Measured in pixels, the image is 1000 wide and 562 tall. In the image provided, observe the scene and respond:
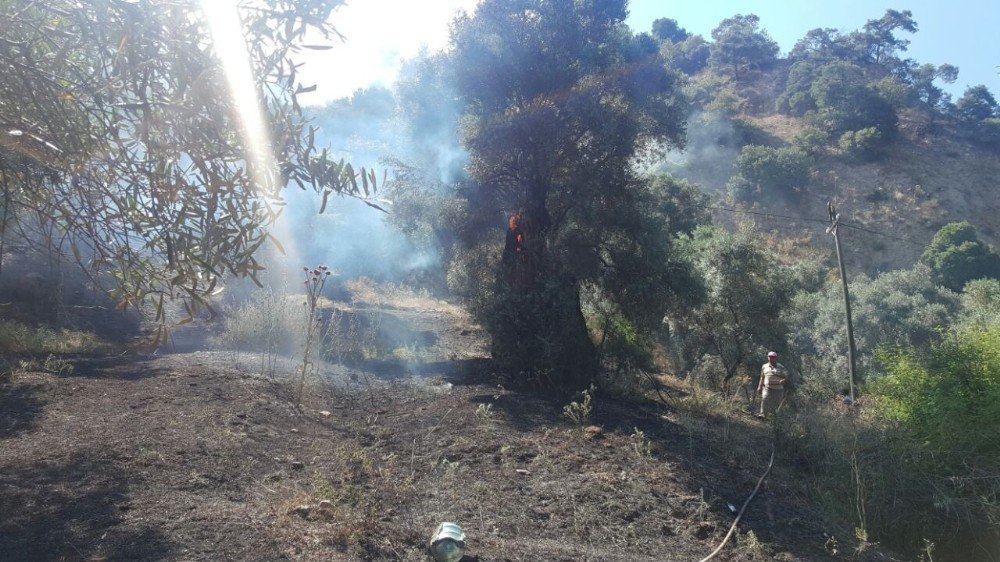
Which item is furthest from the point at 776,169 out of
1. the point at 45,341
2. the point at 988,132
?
the point at 45,341

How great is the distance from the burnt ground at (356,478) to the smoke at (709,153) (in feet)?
117

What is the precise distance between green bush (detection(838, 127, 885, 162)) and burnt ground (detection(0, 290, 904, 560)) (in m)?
38.4

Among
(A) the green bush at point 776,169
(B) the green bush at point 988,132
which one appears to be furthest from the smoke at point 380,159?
(B) the green bush at point 988,132

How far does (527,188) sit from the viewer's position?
34.9 feet

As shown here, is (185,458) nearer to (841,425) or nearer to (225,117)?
(225,117)

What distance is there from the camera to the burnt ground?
3.71m

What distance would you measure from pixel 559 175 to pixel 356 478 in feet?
21.5

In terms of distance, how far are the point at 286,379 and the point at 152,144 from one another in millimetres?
5523

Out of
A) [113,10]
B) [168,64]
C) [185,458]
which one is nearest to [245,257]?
[168,64]

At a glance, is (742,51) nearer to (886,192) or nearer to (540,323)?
(886,192)

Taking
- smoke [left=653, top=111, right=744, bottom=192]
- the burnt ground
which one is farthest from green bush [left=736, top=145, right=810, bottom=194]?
the burnt ground

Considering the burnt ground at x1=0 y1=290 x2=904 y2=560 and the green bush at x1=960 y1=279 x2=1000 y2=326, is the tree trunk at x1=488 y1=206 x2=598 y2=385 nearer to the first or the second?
the burnt ground at x1=0 y1=290 x2=904 y2=560

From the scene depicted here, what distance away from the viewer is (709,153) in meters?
45.2

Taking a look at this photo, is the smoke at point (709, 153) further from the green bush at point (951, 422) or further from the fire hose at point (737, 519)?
the fire hose at point (737, 519)
